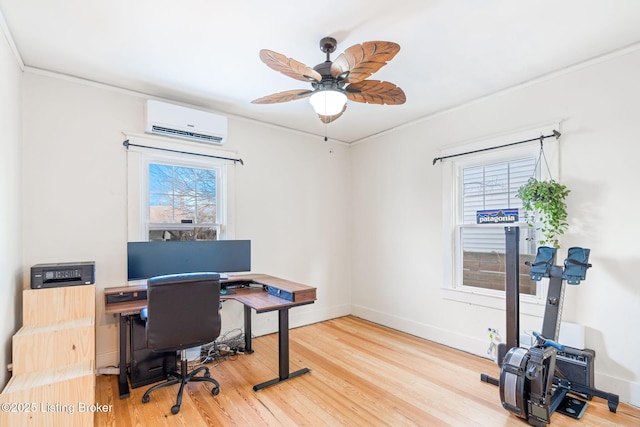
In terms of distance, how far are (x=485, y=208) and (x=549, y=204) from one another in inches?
30.2

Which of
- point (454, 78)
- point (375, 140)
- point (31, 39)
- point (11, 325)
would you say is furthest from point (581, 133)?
point (11, 325)

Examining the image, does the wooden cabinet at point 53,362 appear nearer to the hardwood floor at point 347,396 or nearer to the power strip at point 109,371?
the hardwood floor at point 347,396

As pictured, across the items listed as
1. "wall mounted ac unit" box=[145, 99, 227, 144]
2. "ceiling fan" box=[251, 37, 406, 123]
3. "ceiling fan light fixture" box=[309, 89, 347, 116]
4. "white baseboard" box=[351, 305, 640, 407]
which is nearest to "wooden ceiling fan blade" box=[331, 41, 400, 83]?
"ceiling fan" box=[251, 37, 406, 123]

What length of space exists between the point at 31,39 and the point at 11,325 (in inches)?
83.3

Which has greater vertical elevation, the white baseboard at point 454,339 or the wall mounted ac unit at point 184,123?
the wall mounted ac unit at point 184,123

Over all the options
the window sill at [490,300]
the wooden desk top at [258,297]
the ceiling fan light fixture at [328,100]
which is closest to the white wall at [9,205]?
the wooden desk top at [258,297]

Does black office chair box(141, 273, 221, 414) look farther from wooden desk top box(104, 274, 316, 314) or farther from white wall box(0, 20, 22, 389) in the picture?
white wall box(0, 20, 22, 389)

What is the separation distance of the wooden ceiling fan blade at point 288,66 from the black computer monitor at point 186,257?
207 cm

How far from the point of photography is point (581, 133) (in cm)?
278

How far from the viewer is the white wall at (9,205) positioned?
2104 millimetres

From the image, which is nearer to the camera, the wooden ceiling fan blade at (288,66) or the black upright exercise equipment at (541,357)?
the wooden ceiling fan blade at (288,66)

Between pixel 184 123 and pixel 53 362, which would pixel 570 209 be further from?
pixel 53 362

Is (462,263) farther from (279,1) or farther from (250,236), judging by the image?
(279,1)

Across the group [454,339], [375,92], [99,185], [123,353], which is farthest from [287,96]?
[454,339]
